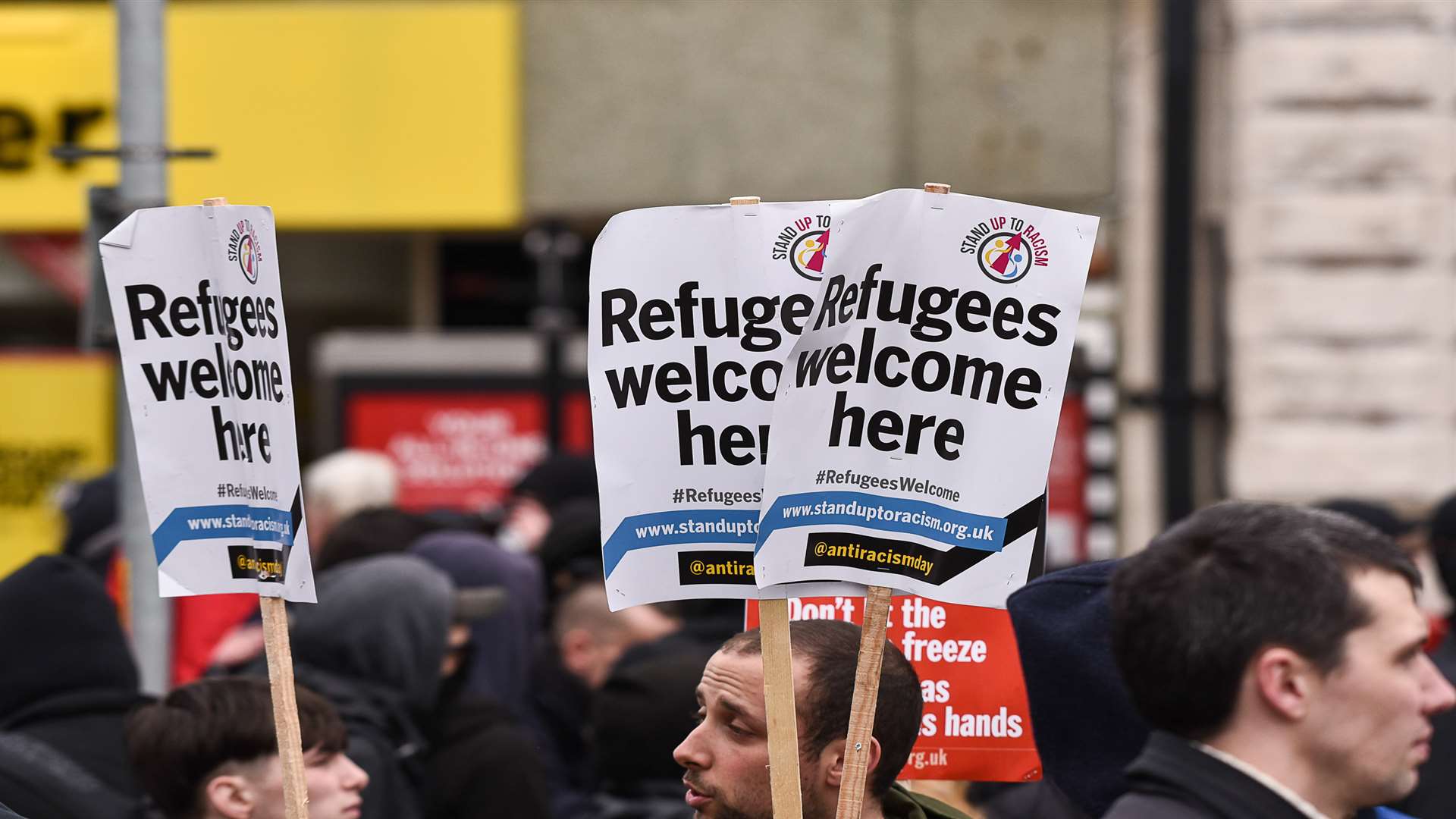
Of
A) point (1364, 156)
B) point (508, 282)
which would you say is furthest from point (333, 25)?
point (1364, 156)

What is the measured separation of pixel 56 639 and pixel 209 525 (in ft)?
2.76

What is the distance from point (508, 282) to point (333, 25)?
1.60 meters

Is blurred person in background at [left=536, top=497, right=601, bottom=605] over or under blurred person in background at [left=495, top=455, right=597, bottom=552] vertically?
over

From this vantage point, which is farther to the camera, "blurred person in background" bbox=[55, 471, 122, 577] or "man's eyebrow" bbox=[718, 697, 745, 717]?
"blurred person in background" bbox=[55, 471, 122, 577]

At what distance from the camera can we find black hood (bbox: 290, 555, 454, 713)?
412cm

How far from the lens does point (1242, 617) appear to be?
7.36 ft

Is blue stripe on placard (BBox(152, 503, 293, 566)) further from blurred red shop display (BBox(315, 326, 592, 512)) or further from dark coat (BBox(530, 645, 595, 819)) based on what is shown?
blurred red shop display (BBox(315, 326, 592, 512))

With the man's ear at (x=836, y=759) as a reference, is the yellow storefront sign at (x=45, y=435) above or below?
below

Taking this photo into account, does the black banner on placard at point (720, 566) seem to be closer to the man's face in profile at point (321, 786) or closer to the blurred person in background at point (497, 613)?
the man's face in profile at point (321, 786)

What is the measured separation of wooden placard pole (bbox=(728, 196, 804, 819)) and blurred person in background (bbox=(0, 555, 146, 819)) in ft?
4.93

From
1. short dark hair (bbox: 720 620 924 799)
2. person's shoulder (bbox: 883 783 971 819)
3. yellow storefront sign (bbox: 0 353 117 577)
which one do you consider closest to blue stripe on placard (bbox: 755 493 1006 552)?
short dark hair (bbox: 720 620 924 799)

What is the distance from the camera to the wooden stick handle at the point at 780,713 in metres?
2.76

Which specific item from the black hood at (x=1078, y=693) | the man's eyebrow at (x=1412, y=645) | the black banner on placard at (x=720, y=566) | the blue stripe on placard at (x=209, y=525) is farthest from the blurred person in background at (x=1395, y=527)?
the blue stripe on placard at (x=209, y=525)

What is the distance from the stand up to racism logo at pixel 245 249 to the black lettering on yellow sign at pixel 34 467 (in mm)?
7152
